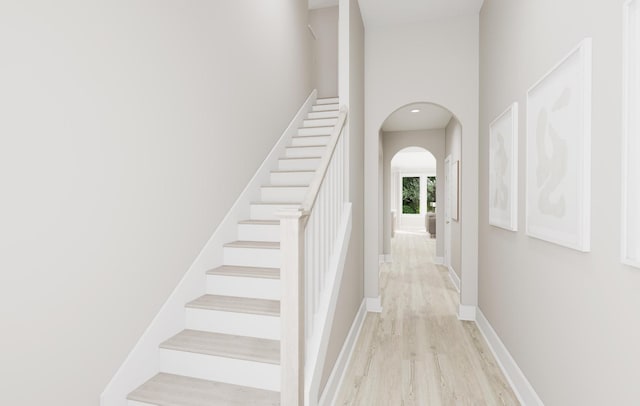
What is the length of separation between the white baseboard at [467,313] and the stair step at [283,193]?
87.1 inches

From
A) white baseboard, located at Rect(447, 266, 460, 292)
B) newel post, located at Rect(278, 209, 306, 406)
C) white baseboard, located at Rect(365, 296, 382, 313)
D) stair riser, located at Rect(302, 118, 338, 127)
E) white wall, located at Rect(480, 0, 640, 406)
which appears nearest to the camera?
white wall, located at Rect(480, 0, 640, 406)

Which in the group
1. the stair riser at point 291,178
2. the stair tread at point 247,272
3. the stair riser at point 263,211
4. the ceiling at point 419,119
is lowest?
the stair tread at point 247,272

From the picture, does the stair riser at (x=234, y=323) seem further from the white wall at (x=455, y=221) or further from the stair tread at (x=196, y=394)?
the white wall at (x=455, y=221)

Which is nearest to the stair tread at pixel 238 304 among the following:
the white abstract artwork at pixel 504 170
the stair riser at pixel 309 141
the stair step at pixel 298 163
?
the stair step at pixel 298 163

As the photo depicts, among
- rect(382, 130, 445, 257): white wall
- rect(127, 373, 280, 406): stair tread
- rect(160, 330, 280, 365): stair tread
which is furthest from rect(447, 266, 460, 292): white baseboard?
rect(127, 373, 280, 406): stair tread

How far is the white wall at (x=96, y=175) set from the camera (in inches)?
52.1

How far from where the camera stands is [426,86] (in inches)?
152

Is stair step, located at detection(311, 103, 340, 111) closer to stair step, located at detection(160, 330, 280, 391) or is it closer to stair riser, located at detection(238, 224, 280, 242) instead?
stair riser, located at detection(238, 224, 280, 242)

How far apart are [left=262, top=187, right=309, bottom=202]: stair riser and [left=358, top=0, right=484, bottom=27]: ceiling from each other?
6.88ft

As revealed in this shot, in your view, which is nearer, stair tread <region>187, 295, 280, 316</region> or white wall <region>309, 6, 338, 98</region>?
stair tread <region>187, 295, 280, 316</region>

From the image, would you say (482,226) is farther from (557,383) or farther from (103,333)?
(103,333)

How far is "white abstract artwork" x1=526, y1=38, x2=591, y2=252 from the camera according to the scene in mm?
1479

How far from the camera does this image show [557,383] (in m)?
1.79

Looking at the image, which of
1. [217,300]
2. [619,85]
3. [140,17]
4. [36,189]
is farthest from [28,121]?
[619,85]
